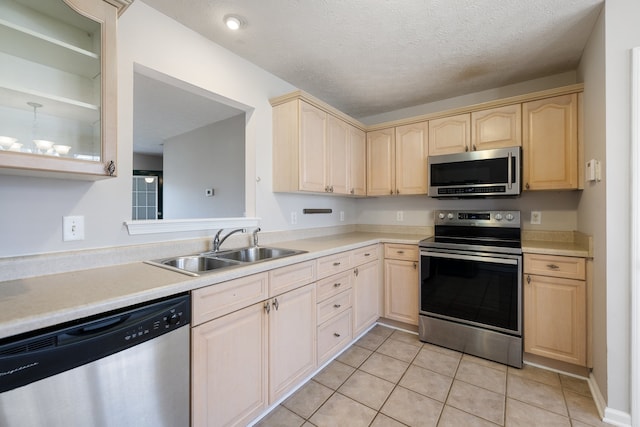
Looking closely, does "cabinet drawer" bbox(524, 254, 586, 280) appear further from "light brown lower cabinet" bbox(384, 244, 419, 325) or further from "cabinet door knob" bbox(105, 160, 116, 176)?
"cabinet door knob" bbox(105, 160, 116, 176)

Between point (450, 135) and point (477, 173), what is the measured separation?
47cm

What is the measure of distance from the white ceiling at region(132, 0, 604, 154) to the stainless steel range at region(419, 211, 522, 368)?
131 cm

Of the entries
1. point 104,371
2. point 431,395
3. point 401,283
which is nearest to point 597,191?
point 401,283

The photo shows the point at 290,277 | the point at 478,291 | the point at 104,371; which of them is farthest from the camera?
the point at 478,291

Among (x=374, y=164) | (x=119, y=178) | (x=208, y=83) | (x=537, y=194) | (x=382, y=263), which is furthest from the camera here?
(x=374, y=164)

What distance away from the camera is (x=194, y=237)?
1892 mm

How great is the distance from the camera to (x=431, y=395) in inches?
71.1

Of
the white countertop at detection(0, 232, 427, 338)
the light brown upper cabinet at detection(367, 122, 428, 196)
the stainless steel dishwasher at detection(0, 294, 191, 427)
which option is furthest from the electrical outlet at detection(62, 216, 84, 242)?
the light brown upper cabinet at detection(367, 122, 428, 196)

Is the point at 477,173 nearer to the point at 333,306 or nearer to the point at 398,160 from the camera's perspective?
the point at 398,160

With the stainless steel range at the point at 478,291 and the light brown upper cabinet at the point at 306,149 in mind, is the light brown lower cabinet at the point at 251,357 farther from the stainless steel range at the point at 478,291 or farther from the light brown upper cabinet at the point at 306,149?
the stainless steel range at the point at 478,291

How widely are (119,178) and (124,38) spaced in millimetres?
794

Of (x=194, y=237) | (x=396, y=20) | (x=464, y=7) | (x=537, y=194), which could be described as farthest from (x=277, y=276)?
(x=537, y=194)

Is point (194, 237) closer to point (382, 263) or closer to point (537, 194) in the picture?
point (382, 263)

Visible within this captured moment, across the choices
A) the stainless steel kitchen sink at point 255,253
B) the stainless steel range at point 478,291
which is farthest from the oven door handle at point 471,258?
the stainless steel kitchen sink at point 255,253
